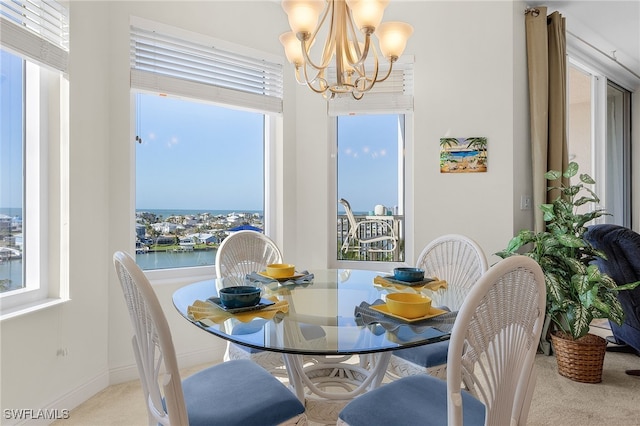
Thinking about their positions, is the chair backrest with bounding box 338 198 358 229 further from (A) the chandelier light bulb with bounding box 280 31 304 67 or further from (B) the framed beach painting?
(A) the chandelier light bulb with bounding box 280 31 304 67

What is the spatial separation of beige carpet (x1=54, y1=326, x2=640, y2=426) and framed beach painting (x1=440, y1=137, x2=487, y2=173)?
154cm

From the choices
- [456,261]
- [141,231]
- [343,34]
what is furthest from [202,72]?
[456,261]

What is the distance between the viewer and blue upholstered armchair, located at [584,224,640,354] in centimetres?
250

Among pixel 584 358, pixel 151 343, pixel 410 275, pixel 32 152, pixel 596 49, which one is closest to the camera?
pixel 151 343

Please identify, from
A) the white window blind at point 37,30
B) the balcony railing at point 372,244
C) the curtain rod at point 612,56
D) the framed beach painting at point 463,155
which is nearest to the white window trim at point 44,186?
the white window blind at point 37,30

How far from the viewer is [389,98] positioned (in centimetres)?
318

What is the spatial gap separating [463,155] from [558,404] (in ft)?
5.86

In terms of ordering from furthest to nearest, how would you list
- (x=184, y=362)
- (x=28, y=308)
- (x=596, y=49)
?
1. (x=596, y=49)
2. (x=184, y=362)
3. (x=28, y=308)

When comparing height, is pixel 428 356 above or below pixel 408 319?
below

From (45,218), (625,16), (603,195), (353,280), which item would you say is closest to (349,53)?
(353,280)

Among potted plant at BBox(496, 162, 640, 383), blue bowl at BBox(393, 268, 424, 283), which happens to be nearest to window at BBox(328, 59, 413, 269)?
potted plant at BBox(496, 162, 640, 383)

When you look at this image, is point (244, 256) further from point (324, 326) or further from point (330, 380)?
point (324, 326)

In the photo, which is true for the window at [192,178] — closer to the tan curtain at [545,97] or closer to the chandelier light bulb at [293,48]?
the chandelier light bulb at [293,48]

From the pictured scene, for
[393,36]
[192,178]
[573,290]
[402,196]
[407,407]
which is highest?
[393,36]
